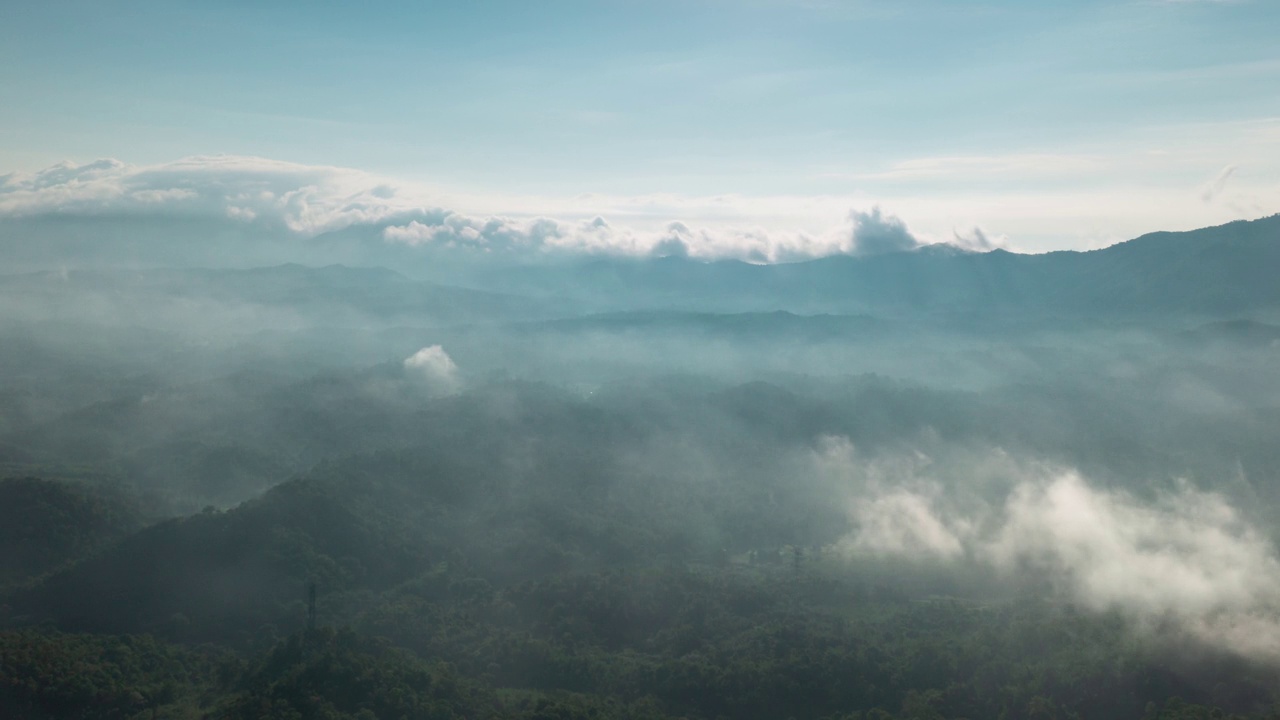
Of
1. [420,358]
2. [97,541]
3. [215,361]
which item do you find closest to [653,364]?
[420,358]

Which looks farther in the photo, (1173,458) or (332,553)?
(1173,458)

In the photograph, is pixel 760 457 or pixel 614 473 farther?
pixel 760 457

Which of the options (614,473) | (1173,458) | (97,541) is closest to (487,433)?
(614,473)

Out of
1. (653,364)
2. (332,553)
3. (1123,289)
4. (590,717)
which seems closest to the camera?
(590,717)

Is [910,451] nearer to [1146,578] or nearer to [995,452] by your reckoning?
[995,452]

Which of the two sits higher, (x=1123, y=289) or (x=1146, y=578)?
(x=1123, y=289)

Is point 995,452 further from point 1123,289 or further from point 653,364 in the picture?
point 1123,289

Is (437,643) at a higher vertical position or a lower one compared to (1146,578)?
lower

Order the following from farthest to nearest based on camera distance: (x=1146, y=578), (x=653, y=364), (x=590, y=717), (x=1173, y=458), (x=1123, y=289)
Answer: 1. (x=1123, y=289)
2. (x=653, y=364)
3. (x=1173, y=458)
4. (x=1146, y=578)
5. (x=590, y=717)

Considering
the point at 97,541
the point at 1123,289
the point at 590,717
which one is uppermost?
the point at 1123,289
